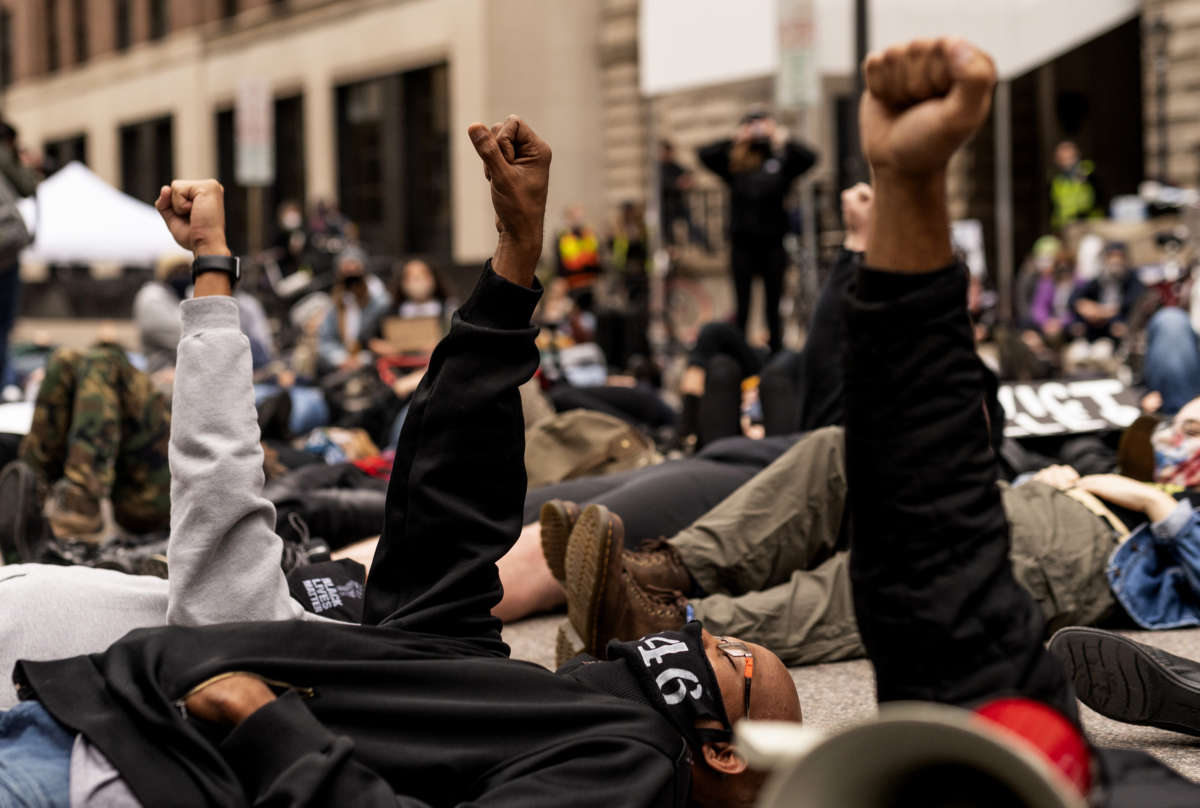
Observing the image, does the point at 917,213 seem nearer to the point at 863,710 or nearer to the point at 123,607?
the point at 123,607

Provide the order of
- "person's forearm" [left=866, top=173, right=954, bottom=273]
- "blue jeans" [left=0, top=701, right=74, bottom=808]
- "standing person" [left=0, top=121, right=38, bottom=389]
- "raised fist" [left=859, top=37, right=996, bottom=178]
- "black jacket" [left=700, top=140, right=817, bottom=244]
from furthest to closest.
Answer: "black jacket" [left=700, top=140, right=817, bottom=244], "standing person" [left=0, top=121, right=38, bottom=389], "blue jeans" [left=0, top=701, right=74, bottom=808], "person's forearm" [left=866, top=173, right=954, bottom=273], "raised fist" [left=859, top=37, right=996, bottom=178]

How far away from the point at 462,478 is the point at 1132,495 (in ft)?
8.60

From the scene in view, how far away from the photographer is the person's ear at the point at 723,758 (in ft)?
8.25

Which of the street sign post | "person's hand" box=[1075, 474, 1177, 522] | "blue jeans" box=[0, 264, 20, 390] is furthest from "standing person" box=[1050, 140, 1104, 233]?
"person's hand" box=[1075, 474, 1177, 522]

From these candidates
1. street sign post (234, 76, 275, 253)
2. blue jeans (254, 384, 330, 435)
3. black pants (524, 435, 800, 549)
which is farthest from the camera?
street sign post (234, 76, 275, 253)

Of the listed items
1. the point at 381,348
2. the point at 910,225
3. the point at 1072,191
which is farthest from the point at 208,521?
the point at 1072,191

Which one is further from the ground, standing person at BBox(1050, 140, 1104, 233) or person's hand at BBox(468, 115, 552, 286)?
standing person at BBox(1050, 140, 1104, 233)

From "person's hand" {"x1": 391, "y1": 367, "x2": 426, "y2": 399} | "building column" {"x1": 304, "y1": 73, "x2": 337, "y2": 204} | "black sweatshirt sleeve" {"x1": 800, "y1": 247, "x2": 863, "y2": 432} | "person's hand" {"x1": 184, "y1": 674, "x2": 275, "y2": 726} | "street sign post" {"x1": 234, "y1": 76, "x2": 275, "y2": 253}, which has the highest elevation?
"building column" {"x1": 304, "y1": 73, "x2": 337, "y2": 204}

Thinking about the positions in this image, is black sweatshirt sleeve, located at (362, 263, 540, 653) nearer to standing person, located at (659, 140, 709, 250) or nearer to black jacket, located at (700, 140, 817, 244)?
black jacket, located at (700, 140, 817, 244)

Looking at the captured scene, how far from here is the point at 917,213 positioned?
1.77m

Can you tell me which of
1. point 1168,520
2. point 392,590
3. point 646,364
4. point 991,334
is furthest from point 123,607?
point 991,334

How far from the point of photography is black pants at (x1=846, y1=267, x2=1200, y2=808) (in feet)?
6.01

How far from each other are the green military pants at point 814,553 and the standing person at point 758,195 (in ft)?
21.7

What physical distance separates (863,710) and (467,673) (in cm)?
149
